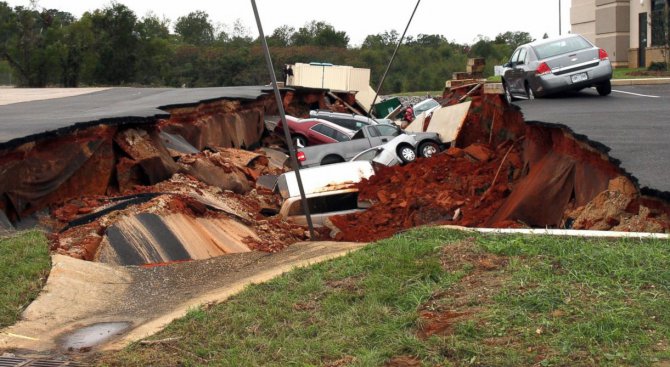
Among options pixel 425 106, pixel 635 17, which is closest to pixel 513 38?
pixel 635 17

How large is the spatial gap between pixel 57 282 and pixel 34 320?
1187 mm

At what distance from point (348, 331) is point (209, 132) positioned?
20.0 metres

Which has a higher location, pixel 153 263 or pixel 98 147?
pixel 98 147

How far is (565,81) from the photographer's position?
22203mm

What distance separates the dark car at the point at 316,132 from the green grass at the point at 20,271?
19.9 metres

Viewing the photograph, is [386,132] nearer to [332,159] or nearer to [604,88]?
[332,159]

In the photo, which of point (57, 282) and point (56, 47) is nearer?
point (57, 282)

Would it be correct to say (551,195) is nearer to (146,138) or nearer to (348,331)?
(348,331)

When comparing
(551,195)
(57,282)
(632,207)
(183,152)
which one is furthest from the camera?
(183,152)

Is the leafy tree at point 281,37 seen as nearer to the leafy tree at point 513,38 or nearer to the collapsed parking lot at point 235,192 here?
the leafy tree at point 513,38

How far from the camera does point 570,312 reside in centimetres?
686

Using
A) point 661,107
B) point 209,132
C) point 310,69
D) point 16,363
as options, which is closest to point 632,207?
point 16,363

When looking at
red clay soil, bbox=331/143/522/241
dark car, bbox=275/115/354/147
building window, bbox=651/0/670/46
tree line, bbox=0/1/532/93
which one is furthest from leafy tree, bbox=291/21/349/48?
red clay soil, bbox=331/143/522/241

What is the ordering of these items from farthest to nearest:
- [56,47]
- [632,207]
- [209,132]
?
[56,47]
[209,132]
[632,207]
